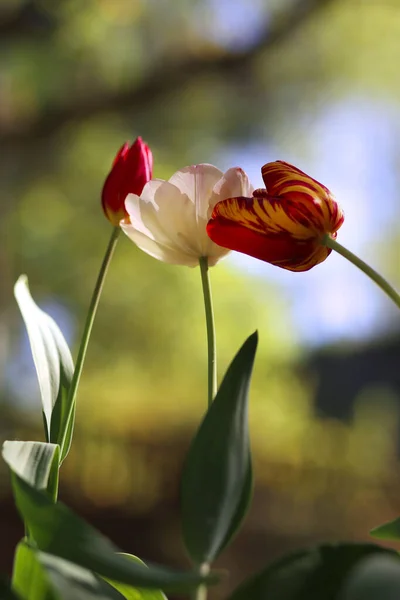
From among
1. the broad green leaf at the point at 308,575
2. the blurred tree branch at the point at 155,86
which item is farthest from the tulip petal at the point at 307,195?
the blurred tree branch at the point at 155,86

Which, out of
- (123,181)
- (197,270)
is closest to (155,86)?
(197,270)

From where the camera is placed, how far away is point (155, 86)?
265cm

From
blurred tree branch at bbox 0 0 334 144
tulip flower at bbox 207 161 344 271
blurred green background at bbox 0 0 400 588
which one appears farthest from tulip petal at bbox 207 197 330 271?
blurred tree branch at bbox 0 0 334 144

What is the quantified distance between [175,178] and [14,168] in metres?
3.01

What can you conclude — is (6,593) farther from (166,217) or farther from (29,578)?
(166,217)

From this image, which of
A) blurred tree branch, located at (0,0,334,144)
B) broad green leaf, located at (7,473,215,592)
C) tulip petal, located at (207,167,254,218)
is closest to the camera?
broad green leaf, located at (7,473,215,592)

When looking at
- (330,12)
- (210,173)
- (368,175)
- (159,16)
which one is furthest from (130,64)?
(210,173)

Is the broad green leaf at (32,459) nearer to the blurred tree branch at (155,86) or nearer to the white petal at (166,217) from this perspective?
the white petal at (166,217)

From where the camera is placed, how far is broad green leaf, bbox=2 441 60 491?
0.17 m

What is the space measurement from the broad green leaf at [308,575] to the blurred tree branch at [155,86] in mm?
2551

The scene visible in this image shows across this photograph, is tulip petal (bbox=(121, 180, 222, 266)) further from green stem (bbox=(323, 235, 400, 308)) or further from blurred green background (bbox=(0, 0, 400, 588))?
blurred green background (bbox=(0, 0, 400, 588))

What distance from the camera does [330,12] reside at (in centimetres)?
310

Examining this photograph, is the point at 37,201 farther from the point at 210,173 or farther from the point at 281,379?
the point at 210,173

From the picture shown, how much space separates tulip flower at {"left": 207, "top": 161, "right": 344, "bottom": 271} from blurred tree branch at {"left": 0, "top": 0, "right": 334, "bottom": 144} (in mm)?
2457
